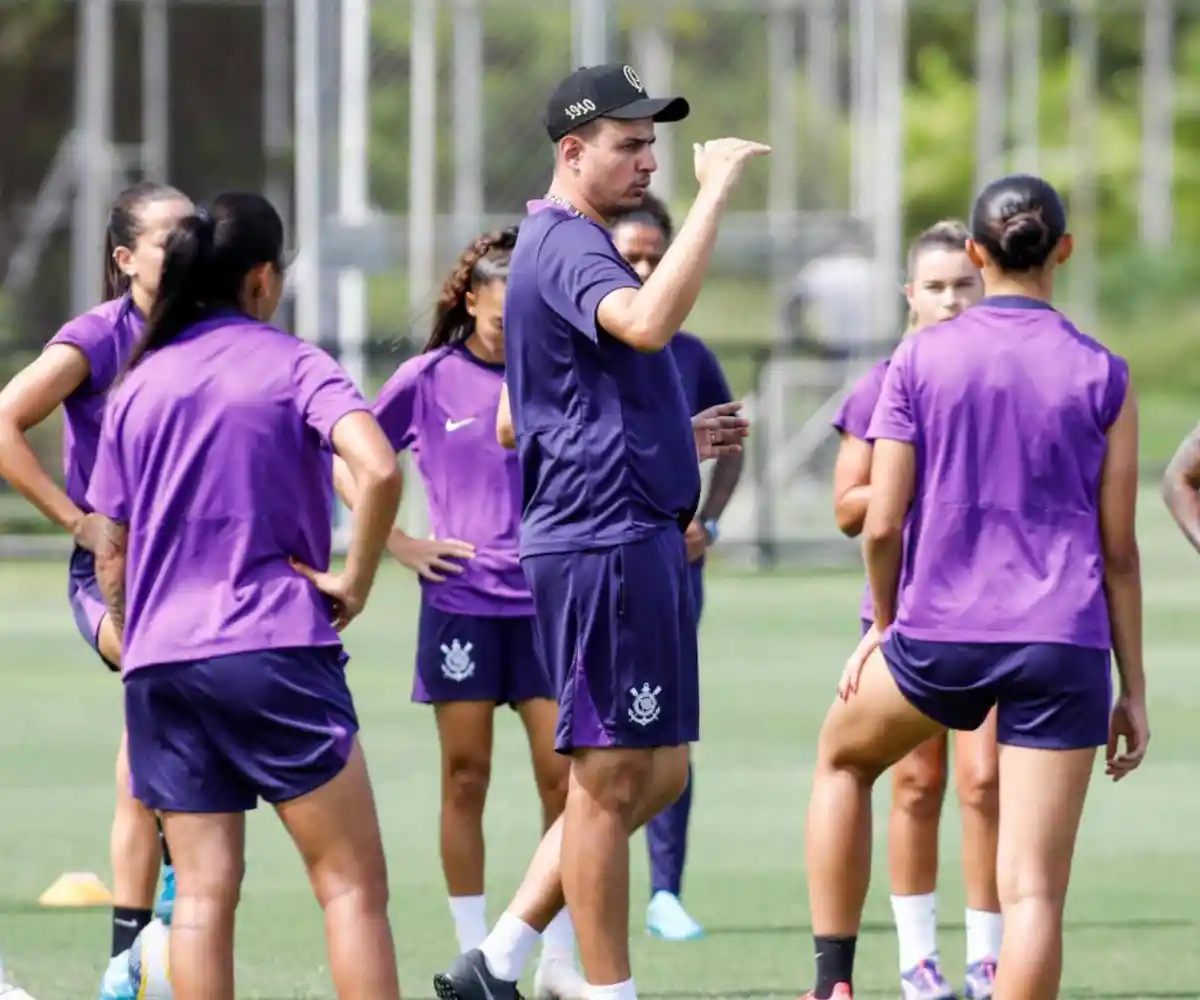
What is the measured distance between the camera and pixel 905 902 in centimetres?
728

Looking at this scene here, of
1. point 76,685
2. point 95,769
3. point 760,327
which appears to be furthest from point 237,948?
point 760,327

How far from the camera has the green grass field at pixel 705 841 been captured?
25.8ft

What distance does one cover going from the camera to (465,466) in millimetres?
7762

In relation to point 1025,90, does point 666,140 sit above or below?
below

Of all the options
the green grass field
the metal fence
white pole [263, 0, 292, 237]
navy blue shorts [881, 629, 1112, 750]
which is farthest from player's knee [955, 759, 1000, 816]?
white pole [263, 0, 292, 237]

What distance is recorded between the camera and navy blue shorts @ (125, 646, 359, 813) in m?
5.48

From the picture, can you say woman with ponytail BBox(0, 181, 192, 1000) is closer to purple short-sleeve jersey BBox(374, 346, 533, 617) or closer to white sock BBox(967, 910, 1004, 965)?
purple short-sleeve jersey BBox(374, 346, 533, 617)

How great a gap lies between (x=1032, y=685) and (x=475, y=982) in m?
1.65

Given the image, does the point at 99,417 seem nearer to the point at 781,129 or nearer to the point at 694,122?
the point at 781,129

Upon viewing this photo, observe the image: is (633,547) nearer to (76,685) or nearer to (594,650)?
(594,650)

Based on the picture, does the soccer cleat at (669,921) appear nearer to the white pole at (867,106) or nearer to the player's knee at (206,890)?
the player's knee at (206,890)

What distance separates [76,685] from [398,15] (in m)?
19.1

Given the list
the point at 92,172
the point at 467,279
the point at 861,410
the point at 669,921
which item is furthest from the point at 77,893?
the point at 92,172

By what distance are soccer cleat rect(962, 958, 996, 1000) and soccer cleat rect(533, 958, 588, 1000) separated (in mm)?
1070
